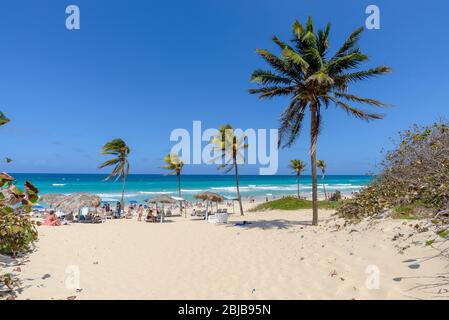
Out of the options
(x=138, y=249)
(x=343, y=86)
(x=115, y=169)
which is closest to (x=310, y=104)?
(x=343, y=86)

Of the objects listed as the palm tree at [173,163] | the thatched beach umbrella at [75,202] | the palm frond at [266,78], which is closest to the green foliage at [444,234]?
the palm frond at [266,78]

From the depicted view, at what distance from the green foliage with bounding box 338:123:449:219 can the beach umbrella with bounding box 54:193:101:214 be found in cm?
1733

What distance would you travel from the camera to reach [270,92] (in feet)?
46.9

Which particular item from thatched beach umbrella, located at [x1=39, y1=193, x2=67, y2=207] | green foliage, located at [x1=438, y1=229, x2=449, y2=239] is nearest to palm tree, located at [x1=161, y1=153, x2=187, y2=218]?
thatched beach umbrella, located at [x1=39, y1=193, x2=67, y2=207]

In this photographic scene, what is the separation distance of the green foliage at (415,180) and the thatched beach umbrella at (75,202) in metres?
17.3

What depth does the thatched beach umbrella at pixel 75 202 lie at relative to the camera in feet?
67.4

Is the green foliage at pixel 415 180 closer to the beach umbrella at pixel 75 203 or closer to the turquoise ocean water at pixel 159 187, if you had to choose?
the beach umbrella at pixel 75 203

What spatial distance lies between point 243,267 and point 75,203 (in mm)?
17026

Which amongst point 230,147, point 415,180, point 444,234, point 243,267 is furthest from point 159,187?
point 444,234

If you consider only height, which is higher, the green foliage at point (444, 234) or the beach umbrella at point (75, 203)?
the green foliage at point (444, 234)

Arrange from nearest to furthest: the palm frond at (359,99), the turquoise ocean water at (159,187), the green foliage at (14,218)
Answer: the green foliage at (14,218)
the palm frond at (359,99)
the turquoise ocean water at (159,187)

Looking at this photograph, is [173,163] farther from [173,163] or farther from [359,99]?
[359,99]

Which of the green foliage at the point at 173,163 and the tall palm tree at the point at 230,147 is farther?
the green foliage at the point at 173,163
